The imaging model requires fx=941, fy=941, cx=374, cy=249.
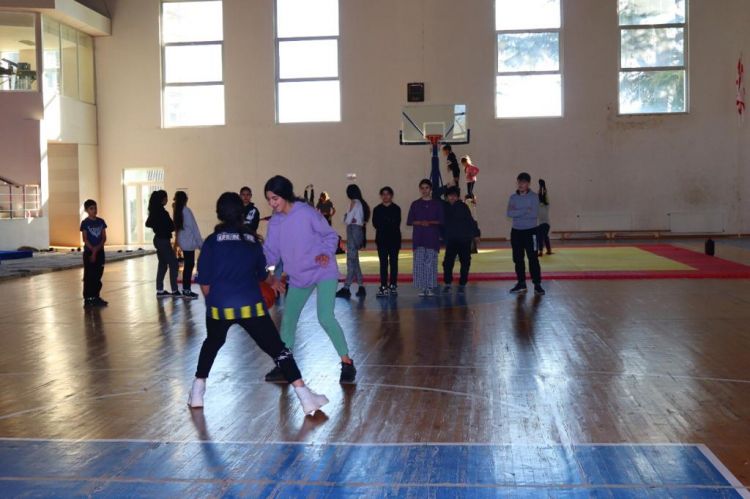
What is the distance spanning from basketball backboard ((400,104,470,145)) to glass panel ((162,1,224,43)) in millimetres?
6246

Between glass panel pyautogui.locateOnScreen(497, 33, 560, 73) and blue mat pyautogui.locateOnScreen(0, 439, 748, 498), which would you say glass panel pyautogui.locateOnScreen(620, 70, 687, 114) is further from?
blue mat pyautogui.locateOnScreen(0, 439, 748, 498)

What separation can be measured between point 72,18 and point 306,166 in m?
7.61

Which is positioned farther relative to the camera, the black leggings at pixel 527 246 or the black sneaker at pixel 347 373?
the black leggings at pixel 527 246

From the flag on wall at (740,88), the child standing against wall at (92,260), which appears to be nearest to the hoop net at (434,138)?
the flag on wall at (740,88)

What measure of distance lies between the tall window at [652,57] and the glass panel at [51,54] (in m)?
15.7

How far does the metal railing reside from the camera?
24.8m

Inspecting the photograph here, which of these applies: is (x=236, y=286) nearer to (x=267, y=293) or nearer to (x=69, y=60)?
(x=267, y=293)

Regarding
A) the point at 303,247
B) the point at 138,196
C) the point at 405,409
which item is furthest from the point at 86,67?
the point at 405,409

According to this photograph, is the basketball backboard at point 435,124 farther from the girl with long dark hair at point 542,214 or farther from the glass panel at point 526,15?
the girl with long dark hair at point 542,214

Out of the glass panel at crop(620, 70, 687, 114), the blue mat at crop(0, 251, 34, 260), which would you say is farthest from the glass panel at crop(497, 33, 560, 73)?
the blue mat at crop(0, 251, 34, 260)

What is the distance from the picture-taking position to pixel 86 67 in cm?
2797

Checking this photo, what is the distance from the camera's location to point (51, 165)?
91.9 ft

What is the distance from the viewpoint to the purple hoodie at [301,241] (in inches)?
268

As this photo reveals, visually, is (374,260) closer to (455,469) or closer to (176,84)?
(176,84)
